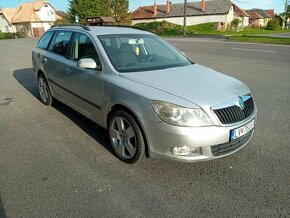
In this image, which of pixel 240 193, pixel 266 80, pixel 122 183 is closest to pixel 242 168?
pixel 240 193

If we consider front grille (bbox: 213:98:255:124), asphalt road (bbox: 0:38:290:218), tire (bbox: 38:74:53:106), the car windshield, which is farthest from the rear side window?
front grille (bbox: 213:98:255:124)

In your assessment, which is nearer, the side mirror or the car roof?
the side mirror

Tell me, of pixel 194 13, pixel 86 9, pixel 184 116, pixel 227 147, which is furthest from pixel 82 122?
pixel 194 13

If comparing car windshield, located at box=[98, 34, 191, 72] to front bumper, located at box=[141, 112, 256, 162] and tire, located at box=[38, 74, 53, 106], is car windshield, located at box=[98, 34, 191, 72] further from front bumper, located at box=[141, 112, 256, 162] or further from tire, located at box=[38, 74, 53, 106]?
tire, located at box=[38, 74, 53, 106]

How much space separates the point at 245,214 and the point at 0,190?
8.47ft

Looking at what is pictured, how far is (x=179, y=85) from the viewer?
3.29 m

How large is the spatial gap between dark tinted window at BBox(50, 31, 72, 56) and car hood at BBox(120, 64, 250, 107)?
1.86m

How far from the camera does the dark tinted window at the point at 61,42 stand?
488cm

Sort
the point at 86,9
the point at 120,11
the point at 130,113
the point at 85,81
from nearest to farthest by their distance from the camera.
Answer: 1. the point at 130,113
2. the point at 85,81
3. the point at 86,9
4. the point at 120,11

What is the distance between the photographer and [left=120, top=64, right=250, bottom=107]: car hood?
308cm

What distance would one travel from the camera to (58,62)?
4.95m

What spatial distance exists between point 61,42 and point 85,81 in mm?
1509

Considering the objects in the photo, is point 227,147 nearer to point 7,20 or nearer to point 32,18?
point 32,18

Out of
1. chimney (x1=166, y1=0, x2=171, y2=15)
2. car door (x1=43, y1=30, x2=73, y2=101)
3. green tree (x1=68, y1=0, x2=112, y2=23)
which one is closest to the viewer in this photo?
car door (x1=43, y1=30, x2=73, y2=101)
